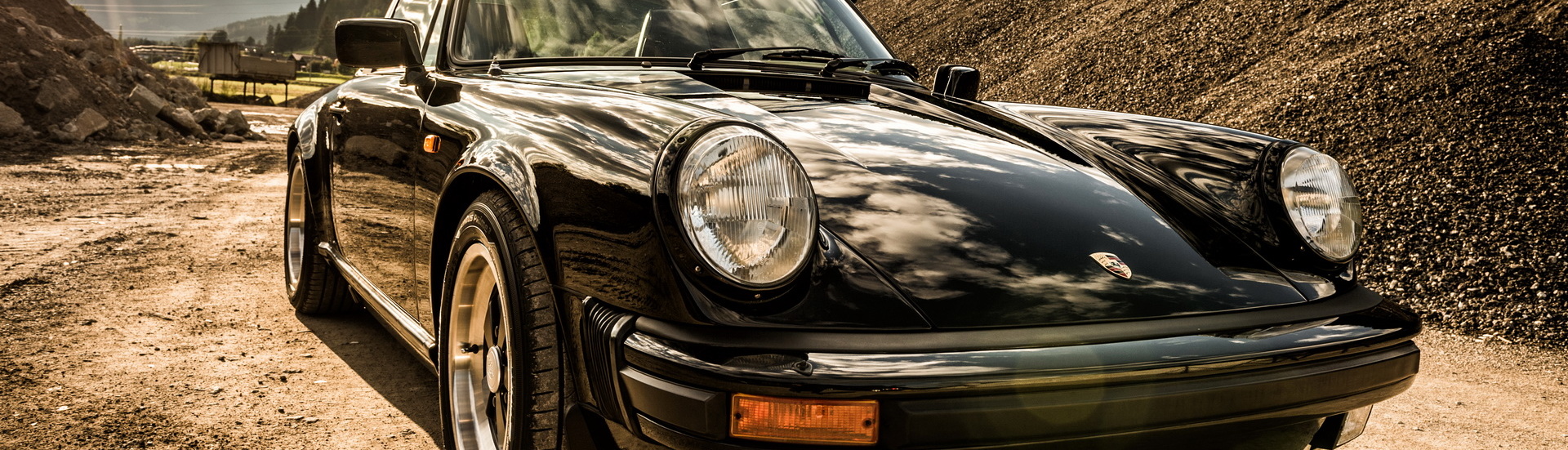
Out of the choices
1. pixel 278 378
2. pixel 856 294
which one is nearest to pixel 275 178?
pixel 278 378

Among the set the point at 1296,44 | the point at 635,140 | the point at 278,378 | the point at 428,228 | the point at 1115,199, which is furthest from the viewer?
the point at 1296,44

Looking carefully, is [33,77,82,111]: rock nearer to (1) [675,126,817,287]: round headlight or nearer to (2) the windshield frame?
(2) the windshield frame

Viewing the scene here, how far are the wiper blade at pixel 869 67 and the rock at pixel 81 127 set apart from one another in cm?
1186

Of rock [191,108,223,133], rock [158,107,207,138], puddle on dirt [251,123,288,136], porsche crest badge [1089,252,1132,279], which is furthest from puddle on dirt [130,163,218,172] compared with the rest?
porsche crest badge [1089,252,1132,279]

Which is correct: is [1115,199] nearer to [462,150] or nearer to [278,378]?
[462,150]

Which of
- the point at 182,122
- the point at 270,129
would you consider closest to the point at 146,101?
the point at 182,122

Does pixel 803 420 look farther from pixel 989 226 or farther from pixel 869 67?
pixel 869 67

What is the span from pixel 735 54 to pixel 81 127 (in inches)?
479

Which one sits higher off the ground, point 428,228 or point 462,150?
point 462,150

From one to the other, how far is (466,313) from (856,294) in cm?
104

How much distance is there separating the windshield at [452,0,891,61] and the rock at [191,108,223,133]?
14.1 metres

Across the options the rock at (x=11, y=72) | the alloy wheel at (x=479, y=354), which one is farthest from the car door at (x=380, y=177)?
the rock at (x=11, y=72)

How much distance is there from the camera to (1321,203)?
7.52 ft

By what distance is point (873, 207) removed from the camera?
6.28 ft
